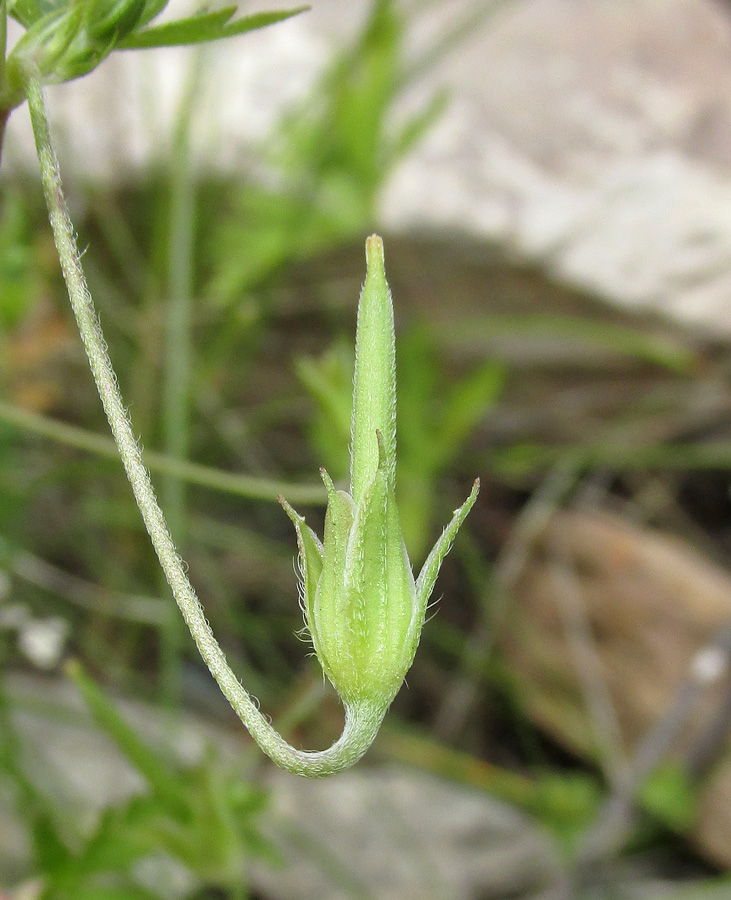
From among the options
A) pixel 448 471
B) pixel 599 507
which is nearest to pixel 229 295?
pixel 448 471

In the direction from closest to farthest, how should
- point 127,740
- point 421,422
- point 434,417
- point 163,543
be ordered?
point 163,543 → point 127,740 → point 421,422 → point 434,417

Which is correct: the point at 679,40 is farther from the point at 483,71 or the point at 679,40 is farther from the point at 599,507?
the point at 599,507

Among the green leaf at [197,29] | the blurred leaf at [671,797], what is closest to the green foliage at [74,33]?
the green leaf at [197,29]

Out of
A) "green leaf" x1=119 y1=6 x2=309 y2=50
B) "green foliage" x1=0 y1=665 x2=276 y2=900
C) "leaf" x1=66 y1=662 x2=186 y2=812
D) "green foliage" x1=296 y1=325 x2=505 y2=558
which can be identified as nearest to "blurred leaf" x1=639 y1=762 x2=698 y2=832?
"green foliage" x1=296 y1=325 x2=505 y2=558

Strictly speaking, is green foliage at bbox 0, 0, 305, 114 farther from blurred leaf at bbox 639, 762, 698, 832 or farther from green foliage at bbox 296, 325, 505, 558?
blurred leaf at bbox 639, 762, 698, 832

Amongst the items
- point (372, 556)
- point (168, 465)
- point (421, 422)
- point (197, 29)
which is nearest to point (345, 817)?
point (421, 422)

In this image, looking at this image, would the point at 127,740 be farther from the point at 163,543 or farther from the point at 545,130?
the point at 545,130

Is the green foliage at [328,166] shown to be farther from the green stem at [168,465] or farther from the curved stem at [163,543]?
the curved stem at [163,543]
